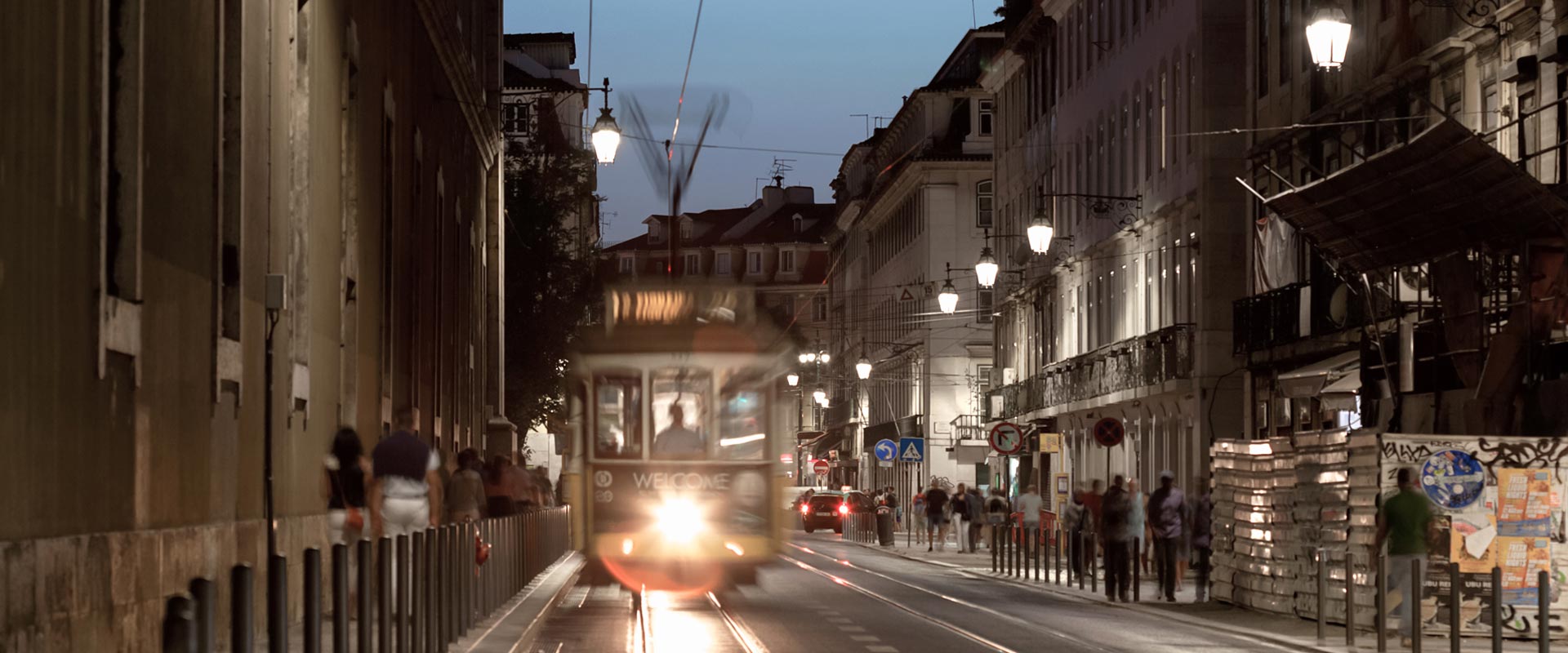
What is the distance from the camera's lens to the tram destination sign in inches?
1126

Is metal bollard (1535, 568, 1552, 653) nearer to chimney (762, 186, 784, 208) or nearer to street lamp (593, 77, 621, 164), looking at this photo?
street lamp (593, 77, 621, 164)

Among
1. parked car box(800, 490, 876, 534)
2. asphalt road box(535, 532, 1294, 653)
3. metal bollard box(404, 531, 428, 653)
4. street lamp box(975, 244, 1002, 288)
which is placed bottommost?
parked car box(800, 490, 876, 534)

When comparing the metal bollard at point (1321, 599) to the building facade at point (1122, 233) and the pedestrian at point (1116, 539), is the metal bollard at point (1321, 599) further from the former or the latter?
the building facade at point (1122, 233)

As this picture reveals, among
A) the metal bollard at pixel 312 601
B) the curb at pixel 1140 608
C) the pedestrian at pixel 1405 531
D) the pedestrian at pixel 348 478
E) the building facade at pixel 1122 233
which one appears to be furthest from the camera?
the building facade at pixel 1122 233

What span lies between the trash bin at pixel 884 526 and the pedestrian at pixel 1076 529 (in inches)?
650

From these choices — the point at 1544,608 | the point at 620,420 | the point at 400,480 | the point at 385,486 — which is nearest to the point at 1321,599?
the point at 1544,608

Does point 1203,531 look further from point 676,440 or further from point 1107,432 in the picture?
point 676,440

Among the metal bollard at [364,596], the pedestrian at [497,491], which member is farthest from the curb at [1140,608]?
the metal bollard at [364,596]

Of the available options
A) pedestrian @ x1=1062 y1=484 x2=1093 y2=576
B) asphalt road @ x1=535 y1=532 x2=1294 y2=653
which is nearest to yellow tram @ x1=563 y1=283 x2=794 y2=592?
asphalt road @ x1=535 y1=532 x2=1294 y2=653

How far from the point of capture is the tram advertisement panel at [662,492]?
27.9m

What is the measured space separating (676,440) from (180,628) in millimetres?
21099

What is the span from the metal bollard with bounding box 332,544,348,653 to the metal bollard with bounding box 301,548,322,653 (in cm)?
63

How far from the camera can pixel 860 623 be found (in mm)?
24203

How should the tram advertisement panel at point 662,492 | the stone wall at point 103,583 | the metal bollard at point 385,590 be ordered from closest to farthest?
the stone wall at point 103,583 → the metal bollard at point 385,590 → the tram advertisement panel at point 662,492
